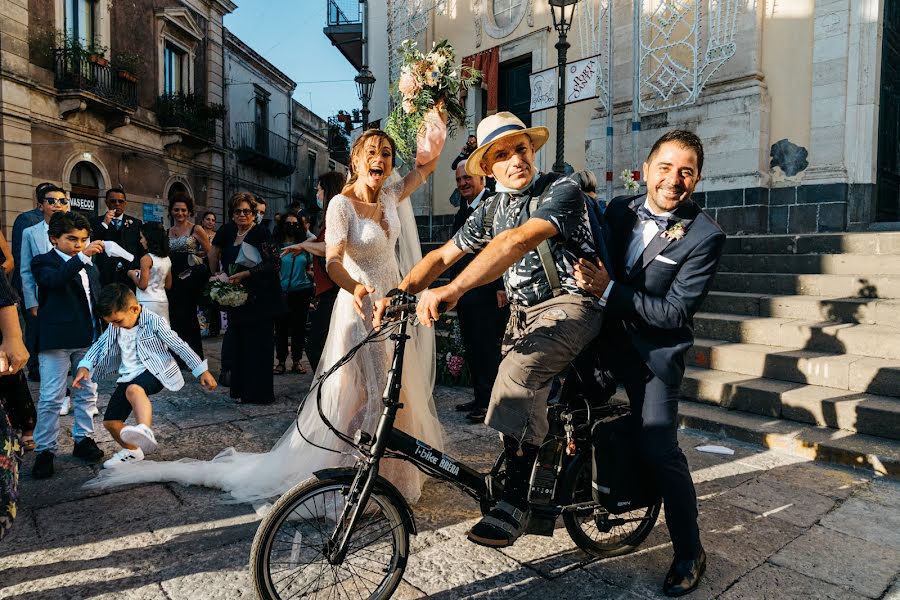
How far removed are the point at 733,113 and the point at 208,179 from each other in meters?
20.4

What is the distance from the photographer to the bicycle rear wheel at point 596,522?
2754 millimetres

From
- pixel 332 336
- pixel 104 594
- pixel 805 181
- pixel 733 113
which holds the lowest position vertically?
pixel 104 594

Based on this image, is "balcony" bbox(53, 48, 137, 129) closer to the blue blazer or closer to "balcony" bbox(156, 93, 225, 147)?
"balcony" bbox(156, 93, 225, 147)

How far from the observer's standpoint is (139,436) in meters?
3.86

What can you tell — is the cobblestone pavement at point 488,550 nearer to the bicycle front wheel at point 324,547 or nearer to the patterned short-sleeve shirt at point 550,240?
the bicycle front wheel at point 324,547

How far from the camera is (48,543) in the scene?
2990 mm

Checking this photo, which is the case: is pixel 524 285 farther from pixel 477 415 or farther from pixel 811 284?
pixel 811 284

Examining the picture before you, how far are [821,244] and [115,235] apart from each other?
845cm

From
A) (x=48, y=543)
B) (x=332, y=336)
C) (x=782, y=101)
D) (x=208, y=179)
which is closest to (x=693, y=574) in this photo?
(x=332, y=336)

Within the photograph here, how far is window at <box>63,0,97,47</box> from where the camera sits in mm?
17062

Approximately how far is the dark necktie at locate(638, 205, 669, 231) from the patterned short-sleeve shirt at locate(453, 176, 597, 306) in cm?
27

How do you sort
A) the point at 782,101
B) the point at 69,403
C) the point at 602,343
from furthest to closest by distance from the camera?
the point at 782,101, the point at 69,403, the point at 602,343

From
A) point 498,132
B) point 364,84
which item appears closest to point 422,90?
point 498,132

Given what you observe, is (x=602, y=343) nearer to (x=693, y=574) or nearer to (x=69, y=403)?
(x=693, y=574)
